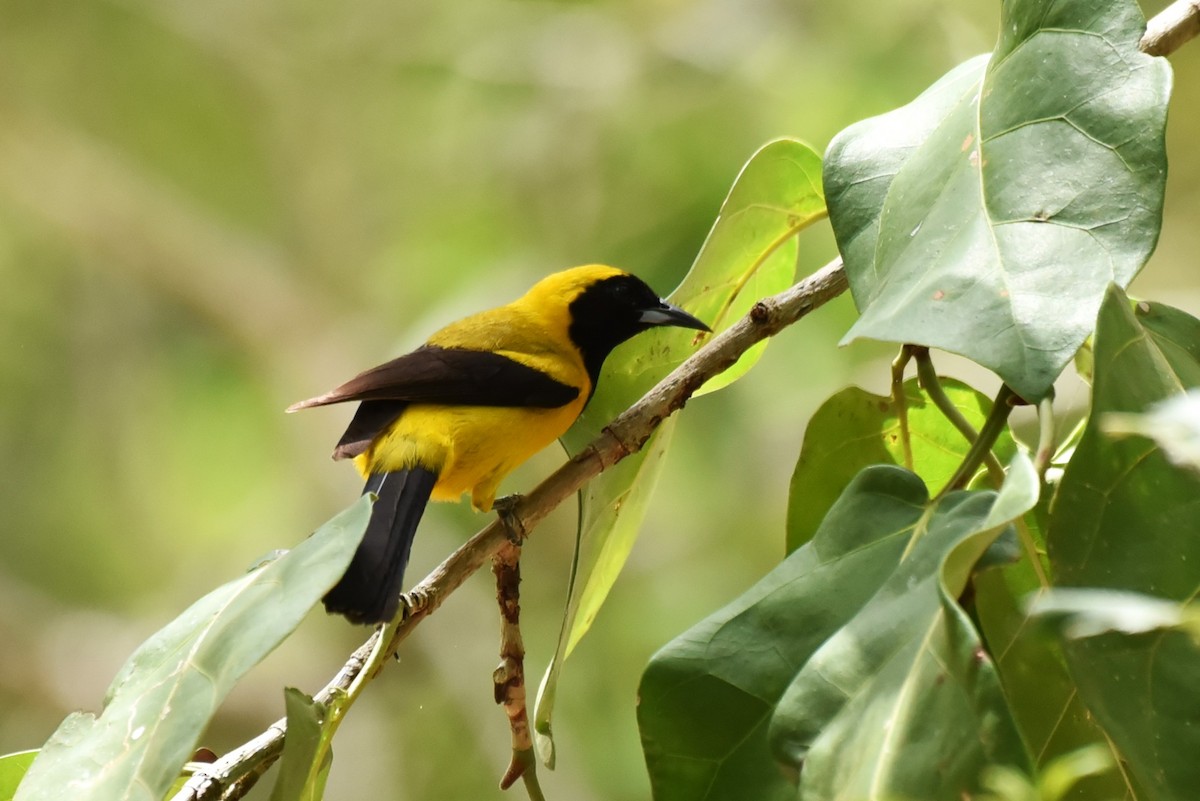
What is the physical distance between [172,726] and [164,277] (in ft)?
22.6

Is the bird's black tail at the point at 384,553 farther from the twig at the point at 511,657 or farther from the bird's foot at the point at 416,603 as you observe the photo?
the twig at the point at 511,657

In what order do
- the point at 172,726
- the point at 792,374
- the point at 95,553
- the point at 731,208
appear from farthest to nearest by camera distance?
the point at 95,553, the point at 792,374, the point at 731,208, the point at 172,726

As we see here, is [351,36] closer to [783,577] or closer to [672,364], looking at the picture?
[672,364]

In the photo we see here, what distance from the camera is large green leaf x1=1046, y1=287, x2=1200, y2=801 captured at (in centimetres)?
120

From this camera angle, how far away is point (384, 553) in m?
2.26

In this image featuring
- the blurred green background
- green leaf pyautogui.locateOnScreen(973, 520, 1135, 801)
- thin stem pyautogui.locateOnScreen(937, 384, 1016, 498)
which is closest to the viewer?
A: thin stem pyautogui.locateOnScreen(937, 384, 1016, 498)

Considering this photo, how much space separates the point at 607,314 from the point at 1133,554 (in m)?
2.57

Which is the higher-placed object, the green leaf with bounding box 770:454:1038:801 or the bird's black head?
the bird's black head

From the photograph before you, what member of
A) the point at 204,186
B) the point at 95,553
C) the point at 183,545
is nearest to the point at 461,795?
the point at 183,545

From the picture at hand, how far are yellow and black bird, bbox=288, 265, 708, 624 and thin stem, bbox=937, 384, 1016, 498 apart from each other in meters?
1.09

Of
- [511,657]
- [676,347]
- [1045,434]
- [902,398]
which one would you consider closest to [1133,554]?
[1045,434]

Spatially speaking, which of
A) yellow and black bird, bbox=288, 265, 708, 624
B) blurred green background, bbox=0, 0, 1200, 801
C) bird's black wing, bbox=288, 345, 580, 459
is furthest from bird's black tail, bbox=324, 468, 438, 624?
blurred green background, bbox=0, 0, 1200, 801

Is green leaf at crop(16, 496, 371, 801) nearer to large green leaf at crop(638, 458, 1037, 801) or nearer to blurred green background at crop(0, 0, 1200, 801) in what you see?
large green leaf at crop(638, 458, 1037, 801)

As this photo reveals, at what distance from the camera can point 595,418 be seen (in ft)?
7.83
